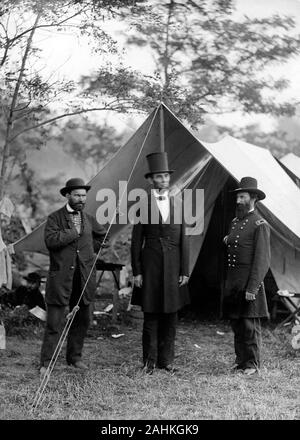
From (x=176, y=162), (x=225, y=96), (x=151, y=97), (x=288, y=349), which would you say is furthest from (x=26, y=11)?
(x=225, y=96)

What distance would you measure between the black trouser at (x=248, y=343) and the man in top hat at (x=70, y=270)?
121cm

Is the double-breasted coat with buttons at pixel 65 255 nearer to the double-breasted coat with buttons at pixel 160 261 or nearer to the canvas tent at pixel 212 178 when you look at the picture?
the double-breasted coat with buttons at pixel 160 261

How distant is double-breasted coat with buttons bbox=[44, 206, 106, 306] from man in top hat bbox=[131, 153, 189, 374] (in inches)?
14.5

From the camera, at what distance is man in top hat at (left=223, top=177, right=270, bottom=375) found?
4465mm

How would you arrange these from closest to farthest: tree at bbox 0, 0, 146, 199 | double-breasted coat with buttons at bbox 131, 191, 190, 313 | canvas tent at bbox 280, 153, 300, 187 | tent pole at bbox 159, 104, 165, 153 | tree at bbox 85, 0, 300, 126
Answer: double-breasted coat with buttons at bbox 131, 191, 190, 313
tent pole at bbox 159, 104, 165, 153
tree at bbox 0, 0, 146, 199
tree at bbox 85, 0, 300, 126
canvas tent at bbox 280, 153, 300, 187

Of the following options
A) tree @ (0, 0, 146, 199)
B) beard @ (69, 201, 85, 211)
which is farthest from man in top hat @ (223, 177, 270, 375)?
tree @ (0, 0, 146, 199)

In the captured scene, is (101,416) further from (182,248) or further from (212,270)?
(212,270)

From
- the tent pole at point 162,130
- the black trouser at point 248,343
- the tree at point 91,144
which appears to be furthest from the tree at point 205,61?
the black trouser at point 248,343

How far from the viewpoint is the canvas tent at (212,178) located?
19.3 ft

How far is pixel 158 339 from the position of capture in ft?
15.2

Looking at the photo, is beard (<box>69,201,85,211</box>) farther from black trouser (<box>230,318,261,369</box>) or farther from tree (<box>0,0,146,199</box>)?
tree (<box>0,0,146,199</box>)

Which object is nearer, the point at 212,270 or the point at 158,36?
the point at 212,270
